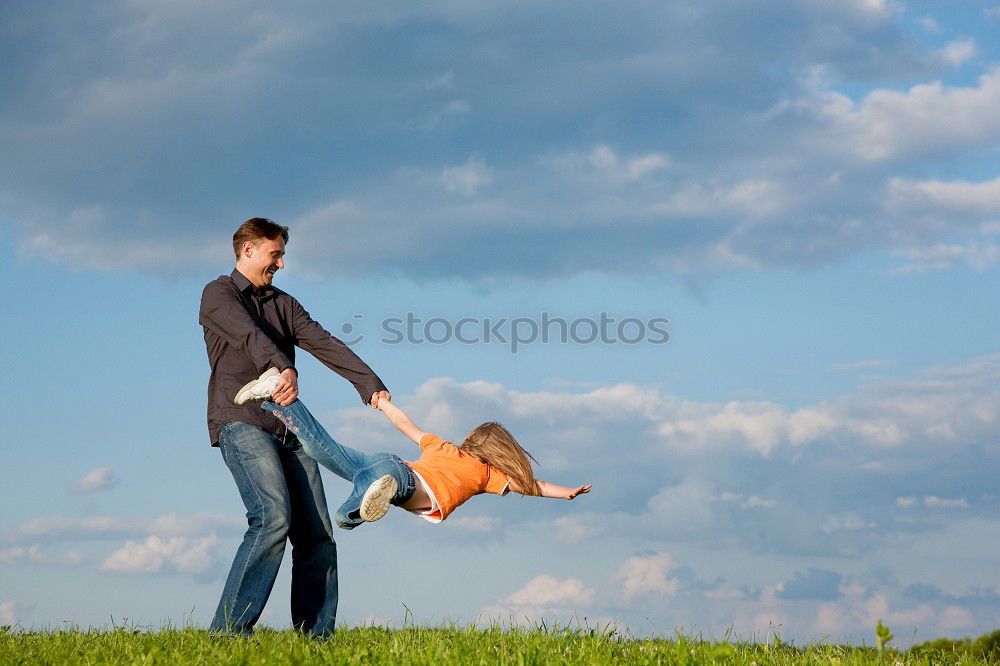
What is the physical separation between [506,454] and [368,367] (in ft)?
4.83

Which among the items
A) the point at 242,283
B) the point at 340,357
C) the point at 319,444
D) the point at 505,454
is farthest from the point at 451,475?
the point at 242,283

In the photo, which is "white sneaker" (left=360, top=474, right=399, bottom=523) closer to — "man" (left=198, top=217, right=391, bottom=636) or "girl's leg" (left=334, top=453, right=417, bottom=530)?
"girl's leg" (left=334, top=453, right=417, bottom=530)

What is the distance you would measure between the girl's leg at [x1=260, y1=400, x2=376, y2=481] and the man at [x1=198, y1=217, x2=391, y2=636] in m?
0.11

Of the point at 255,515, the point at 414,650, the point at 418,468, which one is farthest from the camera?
the point at 418,468

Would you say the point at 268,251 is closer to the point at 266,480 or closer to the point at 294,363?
the point at 294,363

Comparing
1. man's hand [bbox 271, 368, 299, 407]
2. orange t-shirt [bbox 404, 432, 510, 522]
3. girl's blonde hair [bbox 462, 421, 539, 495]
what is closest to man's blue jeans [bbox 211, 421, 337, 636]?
man's hand [bbox 271, 368, 299, 407]

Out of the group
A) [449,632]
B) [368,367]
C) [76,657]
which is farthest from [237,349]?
[449,632]

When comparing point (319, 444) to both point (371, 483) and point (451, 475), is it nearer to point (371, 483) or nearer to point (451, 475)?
point (371, 483)

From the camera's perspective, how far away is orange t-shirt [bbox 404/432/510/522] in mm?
8023

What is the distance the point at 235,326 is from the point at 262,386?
0.55 metres

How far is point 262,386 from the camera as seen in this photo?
7.48 meters

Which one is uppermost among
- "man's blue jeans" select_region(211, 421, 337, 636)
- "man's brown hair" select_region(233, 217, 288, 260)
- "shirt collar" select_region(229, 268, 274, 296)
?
"man's brown hair" select_region(233, 217, 288, 260)

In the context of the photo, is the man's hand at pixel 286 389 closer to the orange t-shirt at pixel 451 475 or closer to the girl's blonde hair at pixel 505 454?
the orange t-shirt at pixel 451 475

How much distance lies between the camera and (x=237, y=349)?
25.4 ft
